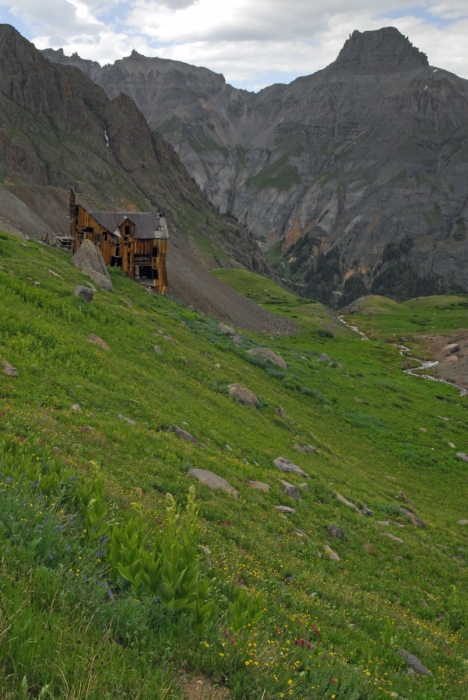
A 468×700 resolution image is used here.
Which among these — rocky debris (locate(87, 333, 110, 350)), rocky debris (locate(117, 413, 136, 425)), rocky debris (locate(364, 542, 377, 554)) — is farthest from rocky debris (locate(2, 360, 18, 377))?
rocky debris (locate(364, 542, 377, 554))

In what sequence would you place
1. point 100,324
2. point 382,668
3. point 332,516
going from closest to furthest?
point 382,668 → point 332,516 → point 100,324

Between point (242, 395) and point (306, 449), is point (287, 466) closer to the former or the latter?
point (306, 449)

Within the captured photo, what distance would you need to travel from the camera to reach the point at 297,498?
1590cm

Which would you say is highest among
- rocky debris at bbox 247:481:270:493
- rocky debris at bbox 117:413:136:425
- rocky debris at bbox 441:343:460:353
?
rocky debris at bbox 117:413:136:425

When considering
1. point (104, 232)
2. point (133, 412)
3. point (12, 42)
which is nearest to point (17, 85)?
point (12, 42)

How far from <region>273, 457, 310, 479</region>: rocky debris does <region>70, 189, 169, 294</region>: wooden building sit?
1484 inches

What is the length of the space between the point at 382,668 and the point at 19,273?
25014 mm

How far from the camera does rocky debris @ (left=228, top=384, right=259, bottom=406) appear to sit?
26.1 meters

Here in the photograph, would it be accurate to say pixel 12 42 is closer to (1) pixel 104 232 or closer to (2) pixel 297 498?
(1) pixel 104 232

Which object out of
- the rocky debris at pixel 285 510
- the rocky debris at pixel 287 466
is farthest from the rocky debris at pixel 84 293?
the rocky debris at pixel 285 510

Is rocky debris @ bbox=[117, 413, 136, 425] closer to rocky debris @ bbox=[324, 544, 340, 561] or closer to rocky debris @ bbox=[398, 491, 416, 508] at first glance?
rocky debris @ bbox=[324, 544, 340, 561]

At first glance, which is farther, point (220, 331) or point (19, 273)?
point (220, 331)

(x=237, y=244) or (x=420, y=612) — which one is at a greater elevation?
(x=237, y=244)

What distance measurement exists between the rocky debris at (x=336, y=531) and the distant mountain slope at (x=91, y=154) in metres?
96.3
